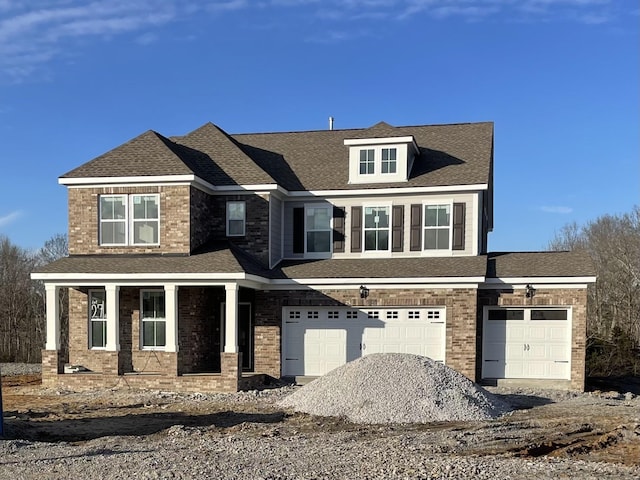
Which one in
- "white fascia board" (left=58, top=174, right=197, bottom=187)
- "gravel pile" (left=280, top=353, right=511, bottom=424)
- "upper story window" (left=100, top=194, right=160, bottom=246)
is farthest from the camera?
"upper story window" (left=100, top=194, right=160, bottom=246)

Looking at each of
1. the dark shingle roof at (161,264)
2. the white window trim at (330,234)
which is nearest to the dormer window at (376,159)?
the white window trim at (330,234)

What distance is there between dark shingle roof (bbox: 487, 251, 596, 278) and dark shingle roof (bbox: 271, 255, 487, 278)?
22.2 inches

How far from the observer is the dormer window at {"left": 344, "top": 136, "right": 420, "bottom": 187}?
1978 centimetres

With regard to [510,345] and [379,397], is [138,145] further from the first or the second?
[510,345]

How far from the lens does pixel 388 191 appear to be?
63.3ft

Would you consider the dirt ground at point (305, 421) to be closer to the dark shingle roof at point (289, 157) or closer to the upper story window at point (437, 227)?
the upper story window at point (437, 227)

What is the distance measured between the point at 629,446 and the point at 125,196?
14.0 meters

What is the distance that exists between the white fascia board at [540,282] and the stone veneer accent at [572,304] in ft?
0.47

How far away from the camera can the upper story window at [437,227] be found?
19.1 m

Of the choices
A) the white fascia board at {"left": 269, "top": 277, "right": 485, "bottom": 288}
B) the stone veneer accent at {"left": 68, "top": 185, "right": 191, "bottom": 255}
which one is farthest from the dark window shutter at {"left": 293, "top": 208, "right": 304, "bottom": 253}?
the stone veneer accent at {"left": 68, "top": 185, "right": 191, "bottom": 255}

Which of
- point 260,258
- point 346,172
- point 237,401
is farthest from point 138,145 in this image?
point 237,401

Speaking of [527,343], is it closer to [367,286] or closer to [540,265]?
[540,265]

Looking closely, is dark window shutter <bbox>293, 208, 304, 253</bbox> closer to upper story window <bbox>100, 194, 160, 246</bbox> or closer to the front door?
the front door

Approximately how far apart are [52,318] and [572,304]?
1406 cm
